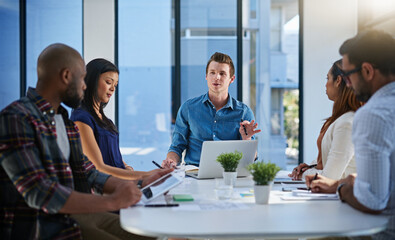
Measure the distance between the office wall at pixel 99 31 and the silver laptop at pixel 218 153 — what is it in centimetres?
319

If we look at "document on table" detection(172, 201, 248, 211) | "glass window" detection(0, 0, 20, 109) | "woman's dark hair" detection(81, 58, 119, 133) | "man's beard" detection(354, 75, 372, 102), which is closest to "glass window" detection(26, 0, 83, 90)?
"glass window" detection(0, 0, 20, 109)

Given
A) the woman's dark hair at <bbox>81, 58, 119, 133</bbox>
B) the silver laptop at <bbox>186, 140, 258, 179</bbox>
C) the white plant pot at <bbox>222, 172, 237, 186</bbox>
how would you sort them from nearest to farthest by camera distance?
the white plant pot at <bbox>222, 172, 237, 186</bbox>, the silver laptop at <bbox>186, 140, 258, 179</bbox>, the woman's dark hair at <bbox>81, 58, 119, 133</bbox>

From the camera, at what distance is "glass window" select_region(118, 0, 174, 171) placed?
5762mm

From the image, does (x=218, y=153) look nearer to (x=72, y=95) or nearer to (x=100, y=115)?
(x=100, y=115)

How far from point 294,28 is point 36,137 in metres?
4.85

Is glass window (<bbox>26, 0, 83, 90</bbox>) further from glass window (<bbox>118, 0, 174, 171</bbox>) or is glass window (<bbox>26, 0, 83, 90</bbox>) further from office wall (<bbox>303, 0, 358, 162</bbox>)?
office wall (<bbox>303, 0, 358, 162</bbox>)

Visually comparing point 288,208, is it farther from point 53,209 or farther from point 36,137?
point 36,137

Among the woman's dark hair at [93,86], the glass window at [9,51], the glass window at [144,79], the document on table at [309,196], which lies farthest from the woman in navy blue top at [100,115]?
the glass window at [9,51]

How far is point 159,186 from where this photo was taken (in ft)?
6.64

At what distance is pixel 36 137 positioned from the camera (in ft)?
5.64

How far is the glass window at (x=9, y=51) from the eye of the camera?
5883 mm

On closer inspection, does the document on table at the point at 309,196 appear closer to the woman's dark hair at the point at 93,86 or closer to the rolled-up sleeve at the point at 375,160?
the rolled-up sleeve at the point at 375,160

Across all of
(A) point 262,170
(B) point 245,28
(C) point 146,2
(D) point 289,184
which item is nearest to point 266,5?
(B) point 245,28

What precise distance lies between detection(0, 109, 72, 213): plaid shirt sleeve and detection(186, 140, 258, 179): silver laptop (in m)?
1.06
